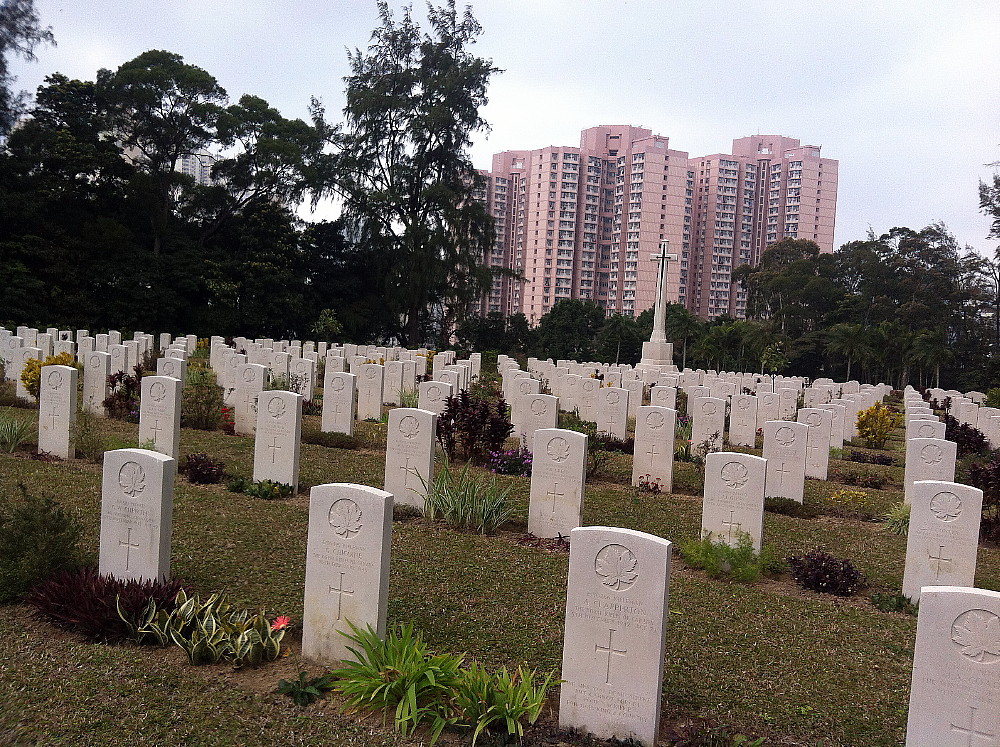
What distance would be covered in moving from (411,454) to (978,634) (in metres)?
6.19

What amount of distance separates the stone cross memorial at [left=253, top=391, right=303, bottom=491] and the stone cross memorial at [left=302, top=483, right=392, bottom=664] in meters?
4.34

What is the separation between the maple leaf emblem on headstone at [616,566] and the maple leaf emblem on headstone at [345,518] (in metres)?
1.59

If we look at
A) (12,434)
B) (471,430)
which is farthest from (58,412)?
(471,430)

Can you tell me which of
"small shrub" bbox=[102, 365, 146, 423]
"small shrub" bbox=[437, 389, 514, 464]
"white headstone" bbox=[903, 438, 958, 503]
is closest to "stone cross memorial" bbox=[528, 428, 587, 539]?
"small shrub" bbox=[437, 389, 514, 464]

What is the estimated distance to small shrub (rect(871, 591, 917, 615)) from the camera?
655 centimetres

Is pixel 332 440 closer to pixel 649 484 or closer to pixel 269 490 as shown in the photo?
pixel 269 490

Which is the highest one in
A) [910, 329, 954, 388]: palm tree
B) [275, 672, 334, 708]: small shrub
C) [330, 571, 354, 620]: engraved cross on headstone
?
[910, 329, 954, 388]: palm tree

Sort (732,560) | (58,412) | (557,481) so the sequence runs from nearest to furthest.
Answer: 1. (732,560)
2. (557,481)
3. (58,412)

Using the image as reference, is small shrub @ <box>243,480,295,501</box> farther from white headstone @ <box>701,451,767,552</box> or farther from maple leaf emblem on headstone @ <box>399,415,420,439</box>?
white headstone @ <box>701,451,767,552</box>

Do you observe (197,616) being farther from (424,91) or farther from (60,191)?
(424,91)

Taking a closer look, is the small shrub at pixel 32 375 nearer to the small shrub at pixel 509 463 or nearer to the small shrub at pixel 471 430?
the small shrub at pixel 471 430

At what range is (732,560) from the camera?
23.6 feet

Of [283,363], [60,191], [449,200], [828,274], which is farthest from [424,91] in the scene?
[828,274]

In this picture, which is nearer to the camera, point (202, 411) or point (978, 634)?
point (978, 634)
